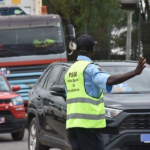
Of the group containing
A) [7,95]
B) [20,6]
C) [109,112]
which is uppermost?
[109,112]

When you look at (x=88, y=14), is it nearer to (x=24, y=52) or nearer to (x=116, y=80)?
(x=24, y=52)

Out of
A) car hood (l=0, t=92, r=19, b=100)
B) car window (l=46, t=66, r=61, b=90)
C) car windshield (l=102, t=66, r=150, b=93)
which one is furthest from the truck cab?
car windshield (l=102, t=66, r=150, b=93)

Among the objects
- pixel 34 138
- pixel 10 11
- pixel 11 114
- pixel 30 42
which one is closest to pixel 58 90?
pixel 34 138

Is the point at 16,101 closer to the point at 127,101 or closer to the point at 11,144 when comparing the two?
the point at 11,144

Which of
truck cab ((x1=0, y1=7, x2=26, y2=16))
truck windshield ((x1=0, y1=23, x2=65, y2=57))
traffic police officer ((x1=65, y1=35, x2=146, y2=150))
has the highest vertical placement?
traffic police officer ((x1=65, y1=35, x2=146, y2=150))

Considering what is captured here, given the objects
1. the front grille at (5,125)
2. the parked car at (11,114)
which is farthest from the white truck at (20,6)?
the front grille at (5,125)

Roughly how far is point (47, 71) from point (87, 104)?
15.3 ft

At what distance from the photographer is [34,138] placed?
10.8 metres

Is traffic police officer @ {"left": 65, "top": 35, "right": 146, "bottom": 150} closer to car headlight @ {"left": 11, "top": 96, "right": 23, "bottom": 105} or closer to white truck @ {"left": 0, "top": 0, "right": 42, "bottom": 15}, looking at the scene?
car headlight @ {"left": 11, "top": 96, "right": 23, "bottom": 105}

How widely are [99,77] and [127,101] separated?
8.47ft

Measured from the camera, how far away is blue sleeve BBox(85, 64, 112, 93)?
619 centimetres

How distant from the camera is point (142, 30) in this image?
2456 centimetres

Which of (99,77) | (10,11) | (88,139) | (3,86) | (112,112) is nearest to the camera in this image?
(99,77)

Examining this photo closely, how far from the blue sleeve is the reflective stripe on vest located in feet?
0.35
